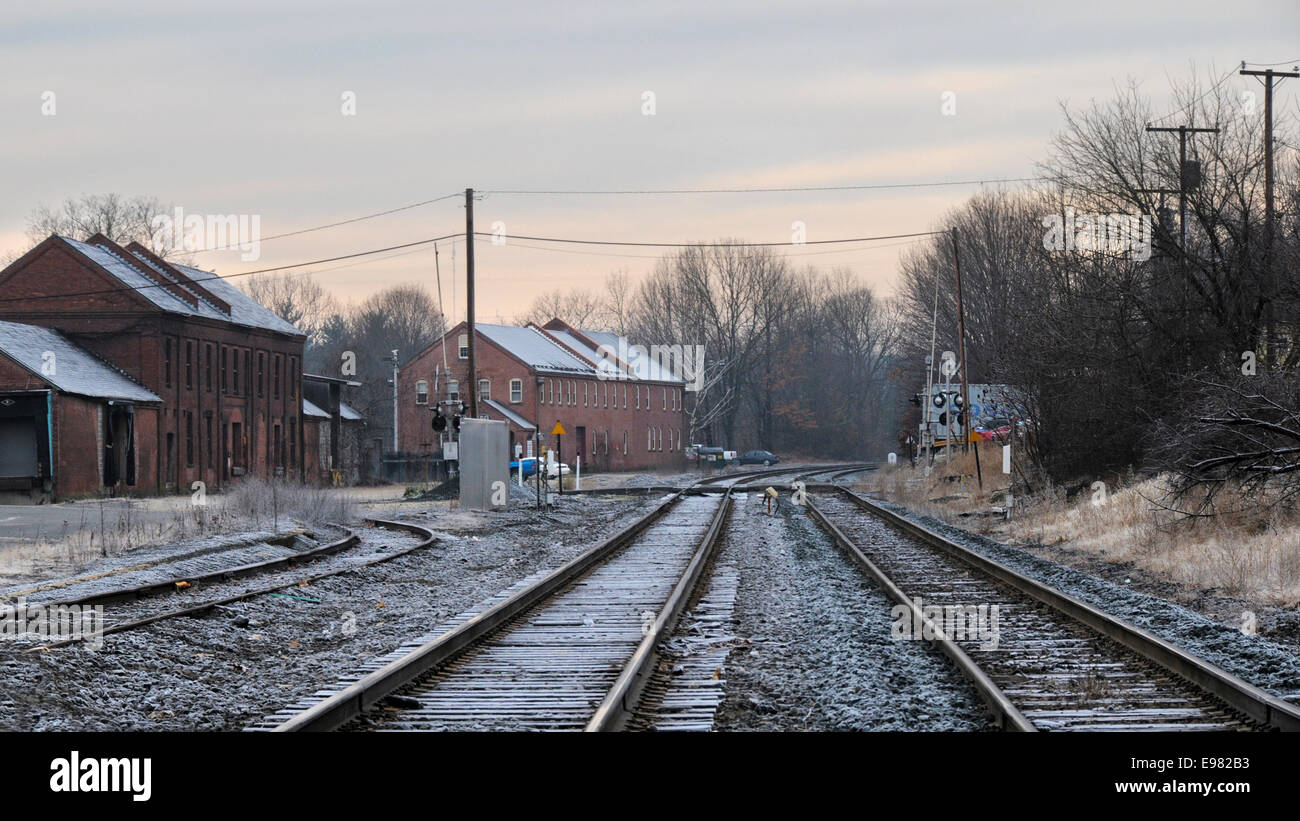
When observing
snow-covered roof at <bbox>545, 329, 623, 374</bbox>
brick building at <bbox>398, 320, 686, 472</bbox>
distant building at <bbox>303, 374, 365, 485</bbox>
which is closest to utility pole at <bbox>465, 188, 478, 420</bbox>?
distant building at <bbox>303, 374, 365, 485</bbox>

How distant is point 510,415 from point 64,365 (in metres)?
34.0

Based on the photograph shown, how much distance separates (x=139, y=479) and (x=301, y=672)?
132 feet

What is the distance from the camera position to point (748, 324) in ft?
334

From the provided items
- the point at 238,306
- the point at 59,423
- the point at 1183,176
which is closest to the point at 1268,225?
the point at 1183,176

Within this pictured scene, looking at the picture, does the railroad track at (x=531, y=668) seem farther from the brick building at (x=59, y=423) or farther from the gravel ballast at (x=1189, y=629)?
the brick building at (x=59, y=423)

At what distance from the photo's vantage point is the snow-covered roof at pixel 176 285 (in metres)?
51.7

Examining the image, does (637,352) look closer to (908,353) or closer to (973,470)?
(908,353)

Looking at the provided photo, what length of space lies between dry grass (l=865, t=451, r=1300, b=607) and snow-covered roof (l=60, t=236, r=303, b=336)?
33.2 meters

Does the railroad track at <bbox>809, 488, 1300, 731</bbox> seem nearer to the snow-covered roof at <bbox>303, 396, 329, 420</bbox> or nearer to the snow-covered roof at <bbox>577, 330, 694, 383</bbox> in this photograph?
the snow-covered roof at <bbox>303, 396, 329, 420</bbox>

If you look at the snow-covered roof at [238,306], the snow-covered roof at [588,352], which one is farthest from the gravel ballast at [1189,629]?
the snow-covered roof at [588,352]

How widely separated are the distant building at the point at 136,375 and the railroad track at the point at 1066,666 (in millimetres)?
35388

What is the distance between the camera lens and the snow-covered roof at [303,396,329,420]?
6551cm

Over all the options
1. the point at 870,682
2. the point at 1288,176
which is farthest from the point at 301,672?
the point at 1288,176

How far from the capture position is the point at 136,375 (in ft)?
165
